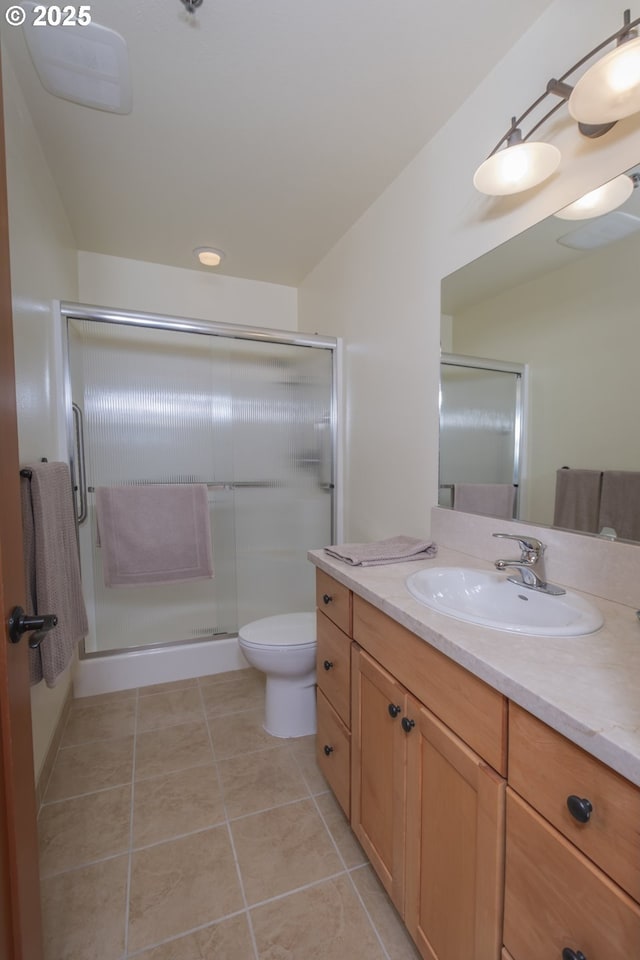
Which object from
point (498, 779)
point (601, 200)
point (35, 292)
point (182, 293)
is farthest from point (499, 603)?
point (182, 293)

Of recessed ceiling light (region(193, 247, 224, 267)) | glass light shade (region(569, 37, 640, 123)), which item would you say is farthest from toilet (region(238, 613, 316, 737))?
recessed ceiling light (region(193, 247, 224, 267))

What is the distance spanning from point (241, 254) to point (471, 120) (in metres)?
1.49

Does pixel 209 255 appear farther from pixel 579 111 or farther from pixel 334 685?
pixel 334 685

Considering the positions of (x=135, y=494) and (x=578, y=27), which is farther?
(x=135, y=494)

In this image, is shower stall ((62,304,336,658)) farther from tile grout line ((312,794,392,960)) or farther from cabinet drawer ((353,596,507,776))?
cabinet drawer ((353,596,507,776))

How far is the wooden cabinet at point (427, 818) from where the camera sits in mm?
689

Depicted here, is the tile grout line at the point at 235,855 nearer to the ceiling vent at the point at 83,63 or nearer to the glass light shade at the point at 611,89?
the glass light shade at the point at 611,89

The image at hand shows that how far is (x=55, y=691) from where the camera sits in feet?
5.62

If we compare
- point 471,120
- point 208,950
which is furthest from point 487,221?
point 208,950

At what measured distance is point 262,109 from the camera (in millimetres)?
1413

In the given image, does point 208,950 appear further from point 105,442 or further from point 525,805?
point 105,442

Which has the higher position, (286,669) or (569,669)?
(569,669)

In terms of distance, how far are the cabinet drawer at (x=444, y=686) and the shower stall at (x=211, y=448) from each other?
1.32m

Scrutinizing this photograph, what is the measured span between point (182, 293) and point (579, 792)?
9.76ft
